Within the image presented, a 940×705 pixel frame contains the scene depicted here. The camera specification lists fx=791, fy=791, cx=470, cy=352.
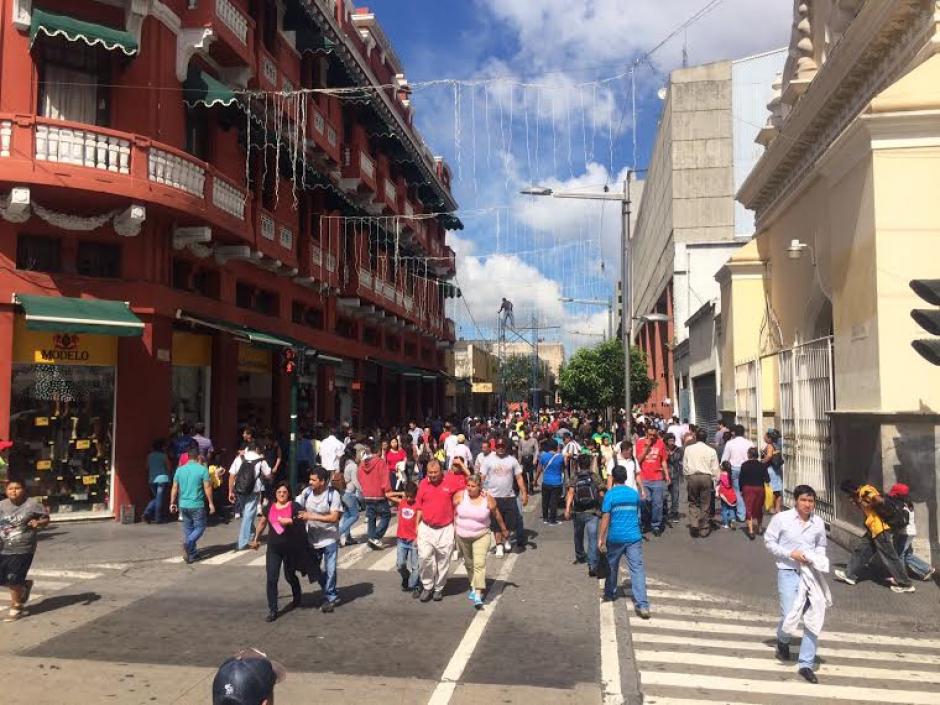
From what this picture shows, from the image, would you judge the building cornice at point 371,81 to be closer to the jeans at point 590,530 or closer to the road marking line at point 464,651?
the jeans at point 590,530

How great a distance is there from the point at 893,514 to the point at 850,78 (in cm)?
770

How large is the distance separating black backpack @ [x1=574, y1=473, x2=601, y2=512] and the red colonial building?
7.97 meters

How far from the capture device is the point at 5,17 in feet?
44.8

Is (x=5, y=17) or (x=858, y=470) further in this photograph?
(x=5, y=17)

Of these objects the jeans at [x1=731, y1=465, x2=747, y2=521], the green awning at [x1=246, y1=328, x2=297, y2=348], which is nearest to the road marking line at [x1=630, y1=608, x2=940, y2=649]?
the jeans at [x1=731, y1=465, x2=747, y2=521]

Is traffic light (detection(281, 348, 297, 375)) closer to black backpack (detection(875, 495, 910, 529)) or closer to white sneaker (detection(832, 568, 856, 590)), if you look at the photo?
white sneaker (detection(832, 568, 856, 590))

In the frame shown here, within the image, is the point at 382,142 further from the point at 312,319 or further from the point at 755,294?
the point at 755,294

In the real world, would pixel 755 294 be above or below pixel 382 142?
below

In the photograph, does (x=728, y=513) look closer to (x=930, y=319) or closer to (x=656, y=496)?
(x=656, y=496)

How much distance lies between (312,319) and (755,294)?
518 inches

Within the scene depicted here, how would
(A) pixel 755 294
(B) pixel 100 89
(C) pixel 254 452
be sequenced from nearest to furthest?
(C) pixel 254 452, (B) pixel 100 89, (A) pixel 755 294

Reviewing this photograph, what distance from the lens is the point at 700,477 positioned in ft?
42.5

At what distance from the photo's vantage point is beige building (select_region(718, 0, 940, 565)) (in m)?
10.8

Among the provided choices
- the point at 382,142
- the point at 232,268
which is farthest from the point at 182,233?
the point at 382,142
